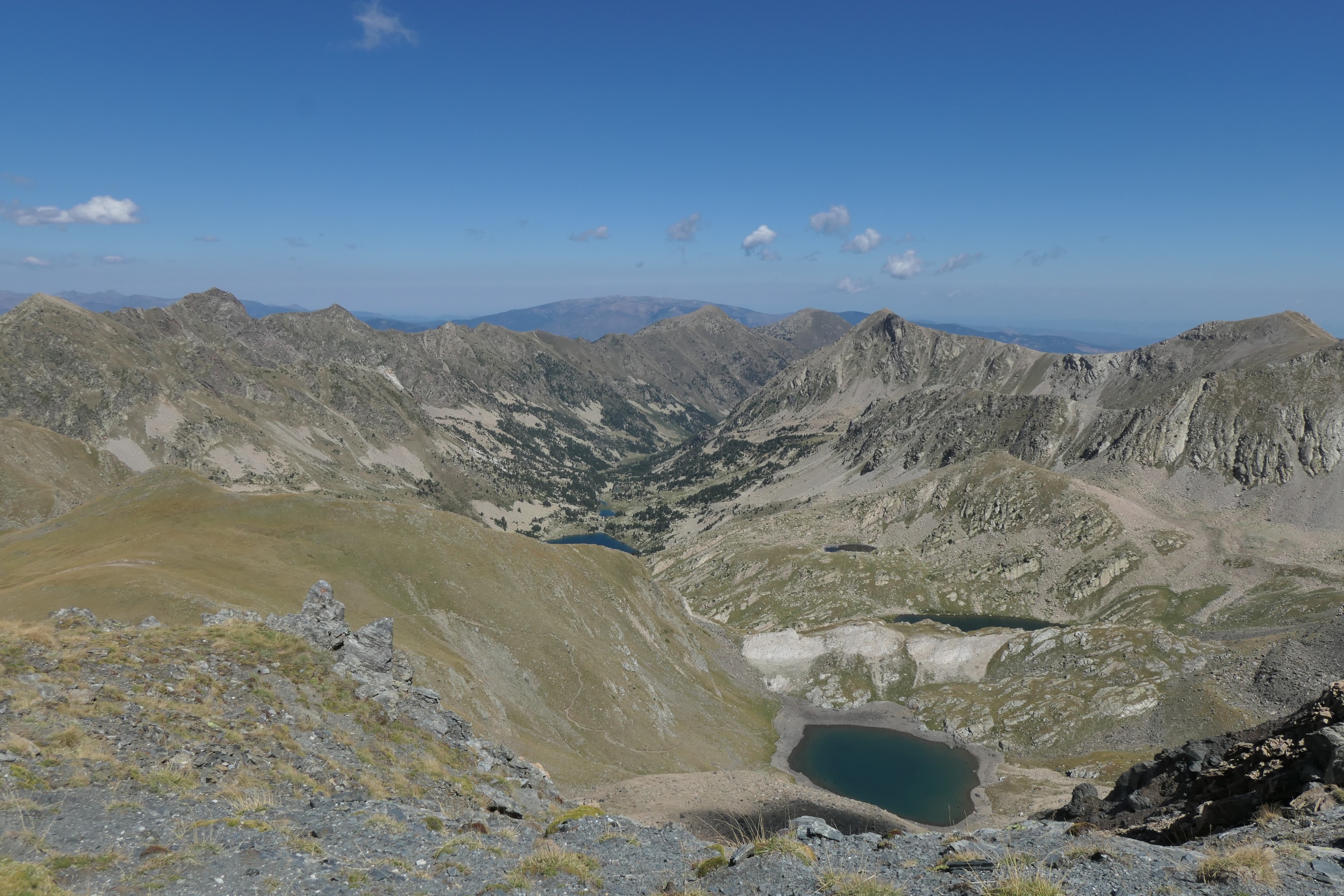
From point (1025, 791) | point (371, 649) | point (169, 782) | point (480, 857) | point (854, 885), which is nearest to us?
point (854, 885)

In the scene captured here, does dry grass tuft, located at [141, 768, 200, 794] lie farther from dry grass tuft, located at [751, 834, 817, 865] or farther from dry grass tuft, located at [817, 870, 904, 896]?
dry grass tuft, located at [817, 870, 904, 896]

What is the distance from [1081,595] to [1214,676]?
7862 centimetres

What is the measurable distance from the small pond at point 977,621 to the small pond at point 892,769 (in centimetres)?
6238

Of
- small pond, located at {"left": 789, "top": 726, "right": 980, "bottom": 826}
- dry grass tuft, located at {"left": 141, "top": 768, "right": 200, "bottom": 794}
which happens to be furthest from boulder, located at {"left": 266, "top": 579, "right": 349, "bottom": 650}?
small pond, located at {"left": 789, "top": 726, "right": 980, "bottom": 826}

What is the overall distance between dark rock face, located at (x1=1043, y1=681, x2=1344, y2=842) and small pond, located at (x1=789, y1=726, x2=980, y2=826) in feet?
202

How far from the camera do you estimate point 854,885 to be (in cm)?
1617

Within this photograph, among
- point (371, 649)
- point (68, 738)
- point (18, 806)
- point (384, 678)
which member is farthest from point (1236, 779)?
point (371, 649)

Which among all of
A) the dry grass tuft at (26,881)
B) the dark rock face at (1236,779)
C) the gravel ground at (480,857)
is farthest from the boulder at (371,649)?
the dark rock face at (1236,779)

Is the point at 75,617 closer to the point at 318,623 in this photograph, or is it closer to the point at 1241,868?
the point at 318,623

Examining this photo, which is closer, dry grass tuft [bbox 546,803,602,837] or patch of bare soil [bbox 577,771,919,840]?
dry grass tuft [bbox 546,803,602,837]

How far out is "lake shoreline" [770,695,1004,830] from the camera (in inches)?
4008

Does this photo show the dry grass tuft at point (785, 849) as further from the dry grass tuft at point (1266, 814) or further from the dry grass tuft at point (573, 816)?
the dry grass tuft at point (1266, 814)

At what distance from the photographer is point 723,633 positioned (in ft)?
484

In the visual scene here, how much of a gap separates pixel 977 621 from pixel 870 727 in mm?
76760
